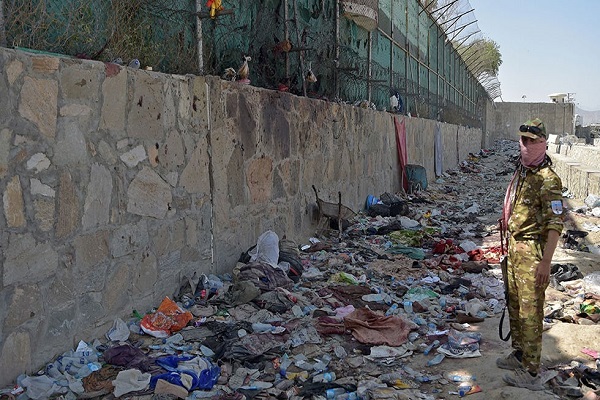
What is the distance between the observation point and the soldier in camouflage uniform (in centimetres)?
351

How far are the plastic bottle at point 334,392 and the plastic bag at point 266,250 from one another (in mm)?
2289

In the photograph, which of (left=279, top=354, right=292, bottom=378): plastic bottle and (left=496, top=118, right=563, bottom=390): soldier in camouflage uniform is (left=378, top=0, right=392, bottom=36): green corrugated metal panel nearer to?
(left=496, top=118, right=563, bottom=390): soldier in camouflage uniform

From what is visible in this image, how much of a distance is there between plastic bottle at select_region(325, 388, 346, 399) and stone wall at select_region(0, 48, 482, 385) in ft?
5.26

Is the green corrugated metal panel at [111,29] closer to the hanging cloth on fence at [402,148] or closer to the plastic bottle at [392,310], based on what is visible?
the plastic bottle at [392,310]

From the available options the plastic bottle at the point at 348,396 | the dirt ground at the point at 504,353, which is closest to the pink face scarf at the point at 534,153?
the dirt ground at the point at 504,353

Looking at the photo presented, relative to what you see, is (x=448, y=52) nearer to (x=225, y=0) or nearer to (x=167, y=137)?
(x=225, y=0)

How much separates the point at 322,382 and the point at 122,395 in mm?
1202

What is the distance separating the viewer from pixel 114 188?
157 inches

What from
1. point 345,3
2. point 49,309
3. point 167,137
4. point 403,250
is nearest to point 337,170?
point 403,250

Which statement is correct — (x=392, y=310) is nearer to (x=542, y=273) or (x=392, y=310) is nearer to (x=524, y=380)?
(x=524, y=380)

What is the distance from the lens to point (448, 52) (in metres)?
24.6

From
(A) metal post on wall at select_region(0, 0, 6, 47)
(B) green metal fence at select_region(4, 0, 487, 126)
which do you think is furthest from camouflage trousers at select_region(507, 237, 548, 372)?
(A) metal post on wall at select_region(0, 0, 6, 47)

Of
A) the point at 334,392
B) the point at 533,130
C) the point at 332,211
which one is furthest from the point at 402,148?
the point at 334,392

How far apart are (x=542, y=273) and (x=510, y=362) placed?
0.68 meters
